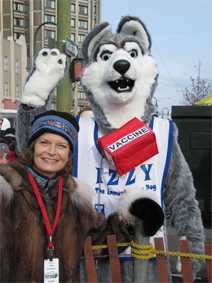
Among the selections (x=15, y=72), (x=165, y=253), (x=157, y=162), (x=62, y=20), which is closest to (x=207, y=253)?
(x=165, y=253)

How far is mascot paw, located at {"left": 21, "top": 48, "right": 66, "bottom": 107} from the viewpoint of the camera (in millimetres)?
2857

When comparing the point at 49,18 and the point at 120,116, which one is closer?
the point at 120,116

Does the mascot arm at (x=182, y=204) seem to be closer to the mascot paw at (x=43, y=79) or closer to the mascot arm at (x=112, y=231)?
the mascot arm at (x=112, y=231)

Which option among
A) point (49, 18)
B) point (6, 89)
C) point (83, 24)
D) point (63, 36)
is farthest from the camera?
point (83, 24)

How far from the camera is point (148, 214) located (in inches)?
81.7

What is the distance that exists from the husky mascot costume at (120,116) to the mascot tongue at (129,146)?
5 centimetres

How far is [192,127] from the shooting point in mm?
5188

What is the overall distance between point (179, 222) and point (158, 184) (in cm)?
23

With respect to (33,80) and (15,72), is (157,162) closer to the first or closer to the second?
(33,80)

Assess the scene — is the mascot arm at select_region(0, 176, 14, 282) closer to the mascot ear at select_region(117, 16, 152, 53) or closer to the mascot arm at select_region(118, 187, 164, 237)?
the mascot arm at select_region(118, 187, 164, 237)

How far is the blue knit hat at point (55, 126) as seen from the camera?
2254 mm

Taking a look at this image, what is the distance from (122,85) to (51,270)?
1149mm

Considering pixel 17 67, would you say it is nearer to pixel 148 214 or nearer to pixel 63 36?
pixel 63 36

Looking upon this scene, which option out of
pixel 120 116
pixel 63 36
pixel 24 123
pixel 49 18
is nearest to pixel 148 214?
pixel 120 116
